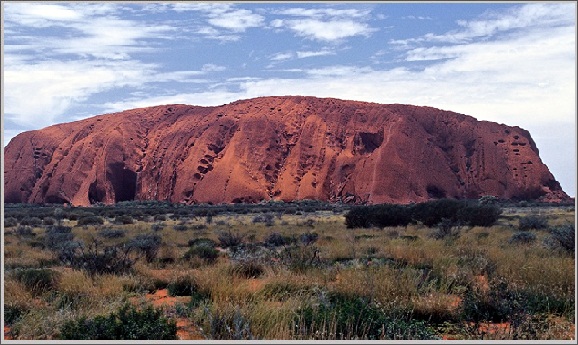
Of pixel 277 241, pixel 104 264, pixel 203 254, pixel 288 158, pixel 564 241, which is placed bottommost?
pixel 277 241

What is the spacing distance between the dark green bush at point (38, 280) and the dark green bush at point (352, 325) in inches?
209

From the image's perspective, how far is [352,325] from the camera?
20.9 feet

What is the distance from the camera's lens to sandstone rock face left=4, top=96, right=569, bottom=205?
261ft

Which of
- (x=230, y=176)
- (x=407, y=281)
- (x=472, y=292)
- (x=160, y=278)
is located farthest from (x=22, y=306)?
(x=230, y=176)

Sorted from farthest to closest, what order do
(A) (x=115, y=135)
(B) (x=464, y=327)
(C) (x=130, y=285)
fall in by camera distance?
(A) (x=115, y=135)
(C) (x=130, y=285)
(B) (x=464, y=327)

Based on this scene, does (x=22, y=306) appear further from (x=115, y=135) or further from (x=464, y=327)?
(x=115, y=135)

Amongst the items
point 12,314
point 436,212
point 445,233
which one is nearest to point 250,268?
point 12,314

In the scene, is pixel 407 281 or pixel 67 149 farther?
pixel 67 149

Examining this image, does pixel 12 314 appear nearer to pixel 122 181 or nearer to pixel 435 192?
pixel 435 192

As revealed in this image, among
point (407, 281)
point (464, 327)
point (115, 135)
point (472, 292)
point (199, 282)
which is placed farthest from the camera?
point (115, 135)

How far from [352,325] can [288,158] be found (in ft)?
263

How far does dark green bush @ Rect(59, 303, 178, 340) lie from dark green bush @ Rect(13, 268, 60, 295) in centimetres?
370

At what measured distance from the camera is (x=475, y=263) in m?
11.2

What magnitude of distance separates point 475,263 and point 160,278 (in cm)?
630
